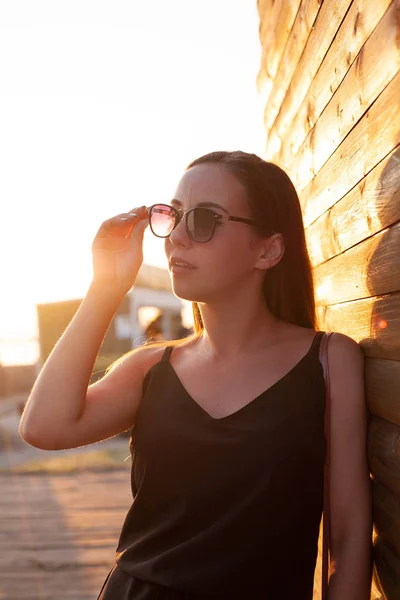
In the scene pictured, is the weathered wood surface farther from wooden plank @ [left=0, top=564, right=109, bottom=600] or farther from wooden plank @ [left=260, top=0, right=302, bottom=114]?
wooden plank @ [left=260, top=0, right=302, bottom=114]

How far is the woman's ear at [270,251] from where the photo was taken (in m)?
2.13

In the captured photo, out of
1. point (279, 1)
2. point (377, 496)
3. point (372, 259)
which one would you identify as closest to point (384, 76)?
point (372, 259)

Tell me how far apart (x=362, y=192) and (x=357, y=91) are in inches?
12.6

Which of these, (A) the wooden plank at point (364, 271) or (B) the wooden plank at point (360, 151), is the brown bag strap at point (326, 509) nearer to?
(A) the wooden plank at point (364, 271)

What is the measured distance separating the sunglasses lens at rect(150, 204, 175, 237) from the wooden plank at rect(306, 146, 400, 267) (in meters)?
0.63

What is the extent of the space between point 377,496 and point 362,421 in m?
0.28

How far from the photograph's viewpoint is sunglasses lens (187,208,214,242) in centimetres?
198

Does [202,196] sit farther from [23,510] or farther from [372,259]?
[23,510]

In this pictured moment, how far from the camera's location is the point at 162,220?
2.10 m

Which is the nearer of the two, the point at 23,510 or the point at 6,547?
the point at 6,547

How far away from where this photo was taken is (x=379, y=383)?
1843mm

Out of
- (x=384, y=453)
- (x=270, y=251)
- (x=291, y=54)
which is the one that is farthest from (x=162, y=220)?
(x=291, y=54)

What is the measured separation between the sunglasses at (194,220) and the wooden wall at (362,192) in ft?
1.40

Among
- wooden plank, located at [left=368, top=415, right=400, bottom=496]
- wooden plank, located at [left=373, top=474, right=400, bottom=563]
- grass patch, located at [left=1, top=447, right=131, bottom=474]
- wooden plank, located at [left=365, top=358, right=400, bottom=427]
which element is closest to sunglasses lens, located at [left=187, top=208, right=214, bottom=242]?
wooden plank, located at [left=365, top=358, right=400, bottom=427]
